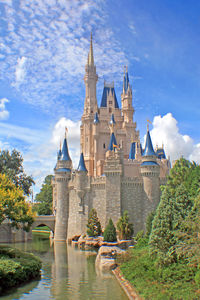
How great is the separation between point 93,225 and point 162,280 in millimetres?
19879

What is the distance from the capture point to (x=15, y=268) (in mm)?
16562

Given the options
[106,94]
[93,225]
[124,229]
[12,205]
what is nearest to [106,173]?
[93,225]

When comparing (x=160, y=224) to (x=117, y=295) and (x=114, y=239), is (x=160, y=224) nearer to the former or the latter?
(x=117, y=295)

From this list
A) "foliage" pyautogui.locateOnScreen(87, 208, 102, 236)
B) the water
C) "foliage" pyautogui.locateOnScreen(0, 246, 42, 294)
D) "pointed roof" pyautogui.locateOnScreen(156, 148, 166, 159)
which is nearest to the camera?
the water

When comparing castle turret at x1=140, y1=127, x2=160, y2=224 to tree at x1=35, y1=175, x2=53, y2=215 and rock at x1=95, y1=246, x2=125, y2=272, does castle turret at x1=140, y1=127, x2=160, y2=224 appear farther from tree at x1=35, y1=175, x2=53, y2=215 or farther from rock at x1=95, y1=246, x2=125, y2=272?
tree at x1=35, y1=175, x2=53, y2=215

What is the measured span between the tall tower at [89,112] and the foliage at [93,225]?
54.8ft

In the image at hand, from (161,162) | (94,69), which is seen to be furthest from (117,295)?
(94,69)

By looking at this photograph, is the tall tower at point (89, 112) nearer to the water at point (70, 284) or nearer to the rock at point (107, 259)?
the water at point (70, 284)

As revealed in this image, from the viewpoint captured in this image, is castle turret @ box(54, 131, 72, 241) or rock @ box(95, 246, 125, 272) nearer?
rock @ box(95, 246, 125, 272)

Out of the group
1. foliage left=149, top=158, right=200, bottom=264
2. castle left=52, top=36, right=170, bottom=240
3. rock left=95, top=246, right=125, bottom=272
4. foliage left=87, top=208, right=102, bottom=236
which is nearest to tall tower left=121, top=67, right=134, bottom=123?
castle left=52, top=36, right=170, bottom=240

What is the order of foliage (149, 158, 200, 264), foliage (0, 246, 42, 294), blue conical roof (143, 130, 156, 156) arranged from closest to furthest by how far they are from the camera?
1. foliage (0, 246, 42, 294)
2. foliage (149, 158, 200, 264)
3. blue conical roof (143, 130, 156, 156)

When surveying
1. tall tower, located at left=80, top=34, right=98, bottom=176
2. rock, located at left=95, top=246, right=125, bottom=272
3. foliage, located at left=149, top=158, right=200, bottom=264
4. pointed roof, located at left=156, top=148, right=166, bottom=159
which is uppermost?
tall tower, located at left=80, top=34, right=98, bottom=176

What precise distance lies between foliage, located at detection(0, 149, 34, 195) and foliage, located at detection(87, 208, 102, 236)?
681 inches

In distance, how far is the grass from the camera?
508 inches
